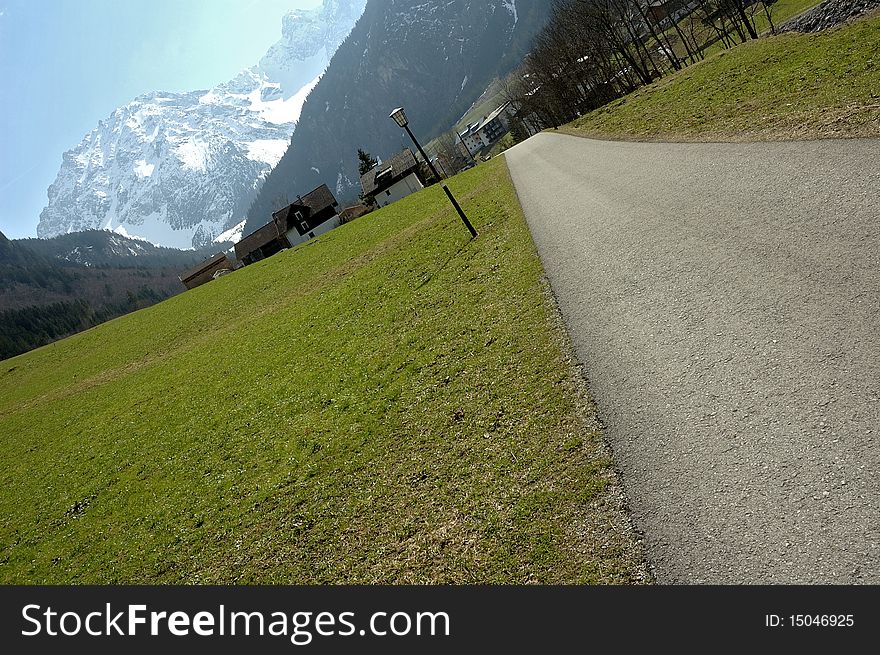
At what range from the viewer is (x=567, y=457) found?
5.69 meters

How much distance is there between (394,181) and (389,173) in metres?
1.80

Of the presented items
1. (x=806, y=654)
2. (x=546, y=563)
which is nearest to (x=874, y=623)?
(x=806, y=654)

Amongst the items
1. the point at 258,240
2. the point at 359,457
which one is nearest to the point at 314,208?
the point at 258,240

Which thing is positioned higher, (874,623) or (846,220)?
(846,220)

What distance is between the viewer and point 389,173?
78.2m

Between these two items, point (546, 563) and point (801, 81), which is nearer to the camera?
point (546, 563)

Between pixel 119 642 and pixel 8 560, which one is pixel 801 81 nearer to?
pixel 119 642

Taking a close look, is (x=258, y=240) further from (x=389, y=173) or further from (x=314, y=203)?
(x=389, y=173)

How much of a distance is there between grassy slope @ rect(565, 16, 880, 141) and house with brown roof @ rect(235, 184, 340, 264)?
6131cm

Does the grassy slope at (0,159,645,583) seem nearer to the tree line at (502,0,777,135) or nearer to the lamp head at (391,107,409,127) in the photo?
the lamp head at (391,107,409,127)

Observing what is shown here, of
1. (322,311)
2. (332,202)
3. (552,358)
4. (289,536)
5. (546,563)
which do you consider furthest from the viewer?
(332,202)

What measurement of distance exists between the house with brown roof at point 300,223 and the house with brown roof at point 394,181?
7062mm

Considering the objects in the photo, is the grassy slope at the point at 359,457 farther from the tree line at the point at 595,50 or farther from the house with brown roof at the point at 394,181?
the house with brown roof at the point at 394,181

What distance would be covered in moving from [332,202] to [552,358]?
8085 cm
